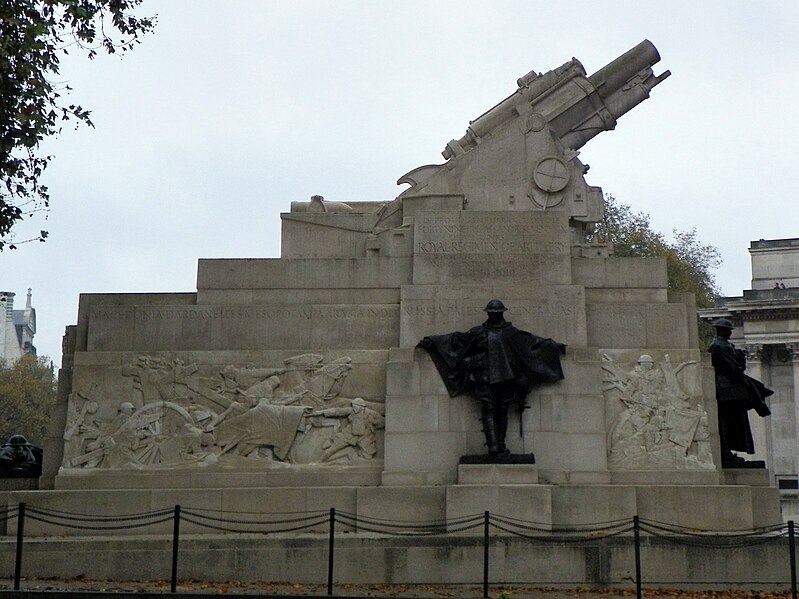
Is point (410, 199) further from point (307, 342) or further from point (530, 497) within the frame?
point (530, 497)

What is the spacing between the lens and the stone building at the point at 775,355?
185 ft

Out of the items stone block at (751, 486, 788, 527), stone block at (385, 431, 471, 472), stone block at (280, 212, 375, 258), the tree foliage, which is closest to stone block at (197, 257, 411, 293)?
stone block at (280, 212, 375, 258)

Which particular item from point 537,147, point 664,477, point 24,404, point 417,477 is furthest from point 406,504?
point 24,404

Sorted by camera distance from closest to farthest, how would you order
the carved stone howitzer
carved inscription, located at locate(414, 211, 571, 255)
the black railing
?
the black railing < carved inscription, located at locate(414, 211, 571, 255) < the carved stone howitzer

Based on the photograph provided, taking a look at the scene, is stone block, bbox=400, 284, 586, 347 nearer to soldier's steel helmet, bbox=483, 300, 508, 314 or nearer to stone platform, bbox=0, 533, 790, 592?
soldier's steel helmet, bbox=483, 300, 508, 314

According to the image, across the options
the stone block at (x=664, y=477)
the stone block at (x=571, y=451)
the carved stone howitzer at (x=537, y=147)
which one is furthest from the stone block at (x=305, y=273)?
the stone block at (x=664, y=477)

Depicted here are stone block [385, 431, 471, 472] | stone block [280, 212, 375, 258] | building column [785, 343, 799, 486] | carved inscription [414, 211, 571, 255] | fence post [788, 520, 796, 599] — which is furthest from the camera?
building column [785, 343, 799, 486]

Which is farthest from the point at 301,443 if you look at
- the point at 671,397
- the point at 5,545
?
the point at 671,397

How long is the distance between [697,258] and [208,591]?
4899cm

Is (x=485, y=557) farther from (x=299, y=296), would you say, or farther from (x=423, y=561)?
(x=299, y=296)

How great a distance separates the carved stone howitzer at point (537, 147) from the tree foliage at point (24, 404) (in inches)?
1858

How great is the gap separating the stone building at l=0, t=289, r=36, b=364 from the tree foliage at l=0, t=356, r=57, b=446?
3221 cm

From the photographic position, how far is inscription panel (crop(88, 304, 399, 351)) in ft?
78.9

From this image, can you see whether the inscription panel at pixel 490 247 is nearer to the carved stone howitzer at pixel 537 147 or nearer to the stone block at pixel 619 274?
the stone block at pixel 619 274
